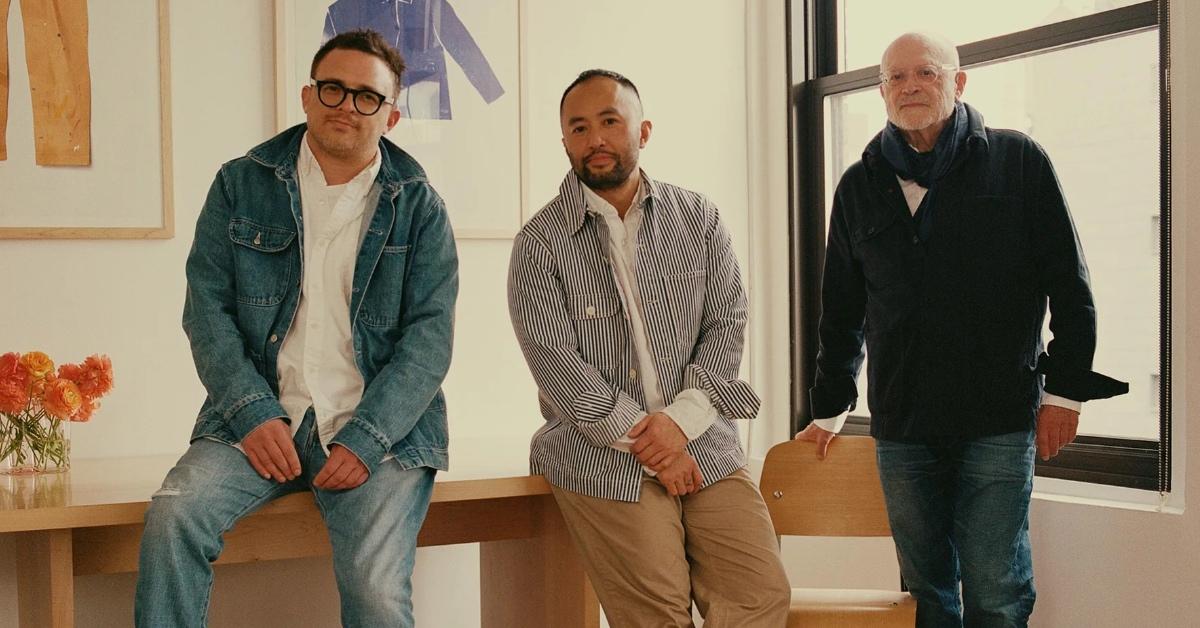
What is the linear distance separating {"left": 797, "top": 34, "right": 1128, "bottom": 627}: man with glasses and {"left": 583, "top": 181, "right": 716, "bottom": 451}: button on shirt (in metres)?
0.41

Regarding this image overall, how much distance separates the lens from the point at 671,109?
3531 millimetres

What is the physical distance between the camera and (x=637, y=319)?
2.35 metres

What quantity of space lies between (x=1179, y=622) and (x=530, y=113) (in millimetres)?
2088

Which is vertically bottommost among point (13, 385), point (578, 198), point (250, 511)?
point (250, 511)

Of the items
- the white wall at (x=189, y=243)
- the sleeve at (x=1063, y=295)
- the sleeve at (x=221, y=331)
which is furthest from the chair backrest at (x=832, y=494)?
the sleeve at (x=221, y=331)

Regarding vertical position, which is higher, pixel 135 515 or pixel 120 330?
pixel 120 330

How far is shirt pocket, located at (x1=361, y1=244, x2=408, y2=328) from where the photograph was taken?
7.26ft

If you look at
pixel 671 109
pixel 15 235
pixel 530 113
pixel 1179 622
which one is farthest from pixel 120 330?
pixel 1179 622

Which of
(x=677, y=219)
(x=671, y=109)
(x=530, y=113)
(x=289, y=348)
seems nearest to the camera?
(x=289, y=348)

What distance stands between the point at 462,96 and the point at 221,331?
50.8 inches

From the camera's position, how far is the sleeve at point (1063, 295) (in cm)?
221

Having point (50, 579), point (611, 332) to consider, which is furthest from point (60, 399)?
point (611, 332)

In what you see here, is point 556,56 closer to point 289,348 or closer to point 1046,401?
point 289,348

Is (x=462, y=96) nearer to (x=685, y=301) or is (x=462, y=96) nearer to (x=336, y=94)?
(x=336, y=94)
